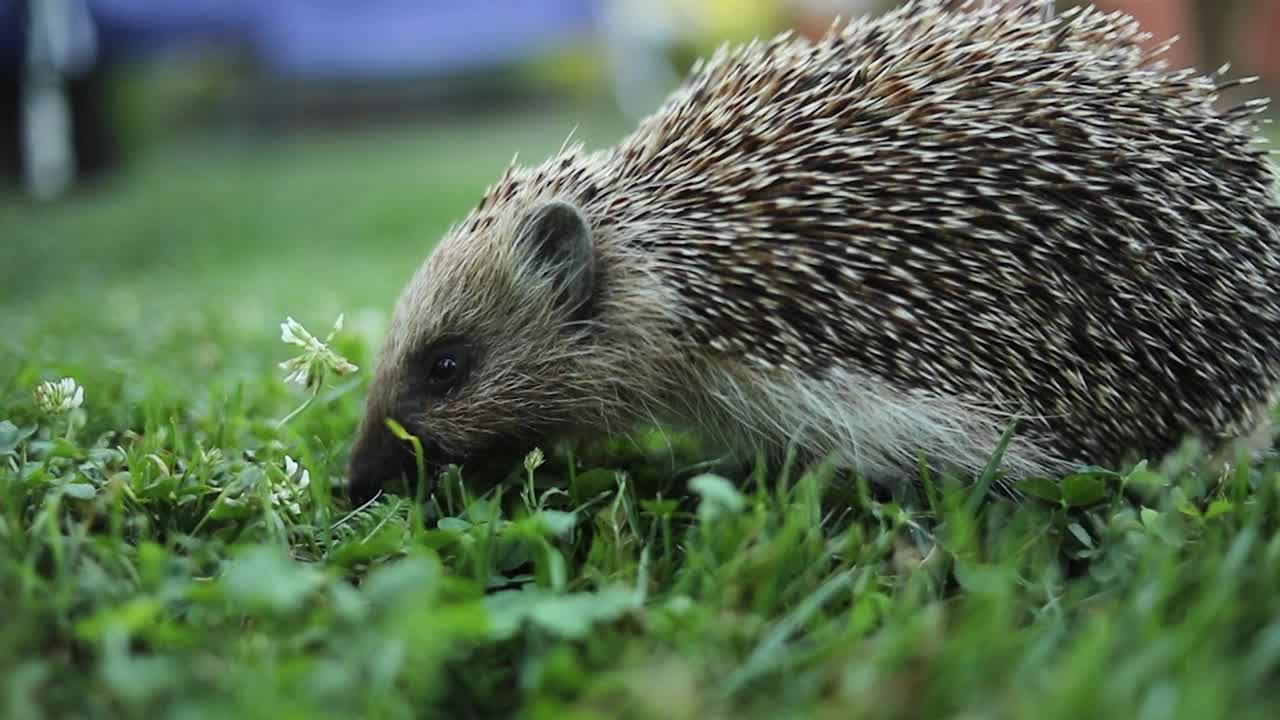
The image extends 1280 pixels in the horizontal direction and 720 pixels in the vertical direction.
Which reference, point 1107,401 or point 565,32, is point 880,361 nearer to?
point 1107,401

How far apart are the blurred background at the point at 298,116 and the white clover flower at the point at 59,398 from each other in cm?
196

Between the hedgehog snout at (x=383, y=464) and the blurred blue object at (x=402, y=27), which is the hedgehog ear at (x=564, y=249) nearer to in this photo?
→ the hedgehog snout at (x=383, y=464)

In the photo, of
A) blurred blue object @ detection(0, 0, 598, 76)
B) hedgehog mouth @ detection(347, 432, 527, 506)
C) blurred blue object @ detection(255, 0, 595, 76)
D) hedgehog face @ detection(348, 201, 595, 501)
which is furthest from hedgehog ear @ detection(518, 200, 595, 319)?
blurred blue object @ detection(255, 0, 595, 76)

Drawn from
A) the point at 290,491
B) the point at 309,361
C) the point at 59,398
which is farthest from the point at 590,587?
the point at 59,398

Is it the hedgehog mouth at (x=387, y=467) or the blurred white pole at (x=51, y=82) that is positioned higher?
the blurred white pole at (x=51, y=82)

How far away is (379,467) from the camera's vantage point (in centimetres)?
307

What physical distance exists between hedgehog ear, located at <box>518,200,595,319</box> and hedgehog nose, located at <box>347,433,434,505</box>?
2.21 feet

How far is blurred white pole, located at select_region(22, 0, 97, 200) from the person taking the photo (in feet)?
44.7

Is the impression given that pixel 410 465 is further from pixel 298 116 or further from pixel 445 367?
pixel 298 116

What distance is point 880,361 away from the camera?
297 centimetres

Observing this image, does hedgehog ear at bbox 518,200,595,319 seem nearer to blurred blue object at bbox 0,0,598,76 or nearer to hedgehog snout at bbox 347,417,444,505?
hedgehog snout at bbox 347,417,444,505

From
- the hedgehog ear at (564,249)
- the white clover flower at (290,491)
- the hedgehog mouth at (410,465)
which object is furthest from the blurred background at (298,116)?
the white clover flower at (290,491)

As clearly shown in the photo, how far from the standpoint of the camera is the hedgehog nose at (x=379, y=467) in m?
3.00

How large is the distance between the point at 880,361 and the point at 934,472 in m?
0.35
